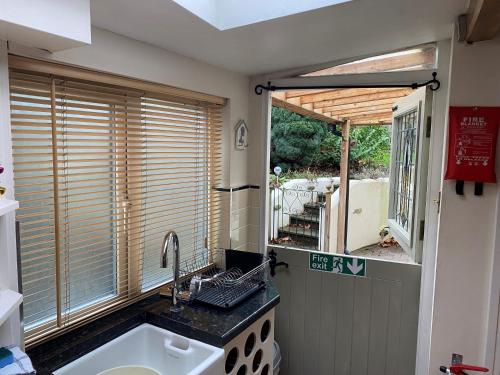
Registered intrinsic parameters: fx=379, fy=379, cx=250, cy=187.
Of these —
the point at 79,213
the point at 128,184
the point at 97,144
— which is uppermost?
the point at 97,144

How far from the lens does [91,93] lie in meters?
1.59

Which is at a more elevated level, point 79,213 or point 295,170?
Answer: point 295,170

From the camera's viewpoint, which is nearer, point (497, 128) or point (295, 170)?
point (497, 128)

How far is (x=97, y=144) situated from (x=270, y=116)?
1250mm

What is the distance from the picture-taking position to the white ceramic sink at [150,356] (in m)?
1.46

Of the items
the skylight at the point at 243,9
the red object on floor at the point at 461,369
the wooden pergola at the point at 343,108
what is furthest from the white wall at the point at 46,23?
the red object on floor at the point at 461,369

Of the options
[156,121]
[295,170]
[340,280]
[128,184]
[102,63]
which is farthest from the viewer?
[295,170]

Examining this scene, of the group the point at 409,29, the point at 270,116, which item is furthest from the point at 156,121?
the point at 409,29

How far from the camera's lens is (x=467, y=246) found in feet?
5.85

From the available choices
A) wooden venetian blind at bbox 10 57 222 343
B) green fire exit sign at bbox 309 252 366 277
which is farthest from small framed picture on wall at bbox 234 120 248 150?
green fire exit sign at bbox 309 252 366 277

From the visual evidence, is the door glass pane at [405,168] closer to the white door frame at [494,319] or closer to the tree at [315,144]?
the tree at [315,144]

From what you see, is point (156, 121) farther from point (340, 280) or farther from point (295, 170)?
point (340, 280)

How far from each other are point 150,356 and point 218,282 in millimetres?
497

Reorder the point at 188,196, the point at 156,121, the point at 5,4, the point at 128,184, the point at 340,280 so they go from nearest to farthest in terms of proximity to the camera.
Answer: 1. the point at 5,4
2. the point at 128,184
3. the point at 156,121
4. the point at 188,196
5. the point at 340,280
